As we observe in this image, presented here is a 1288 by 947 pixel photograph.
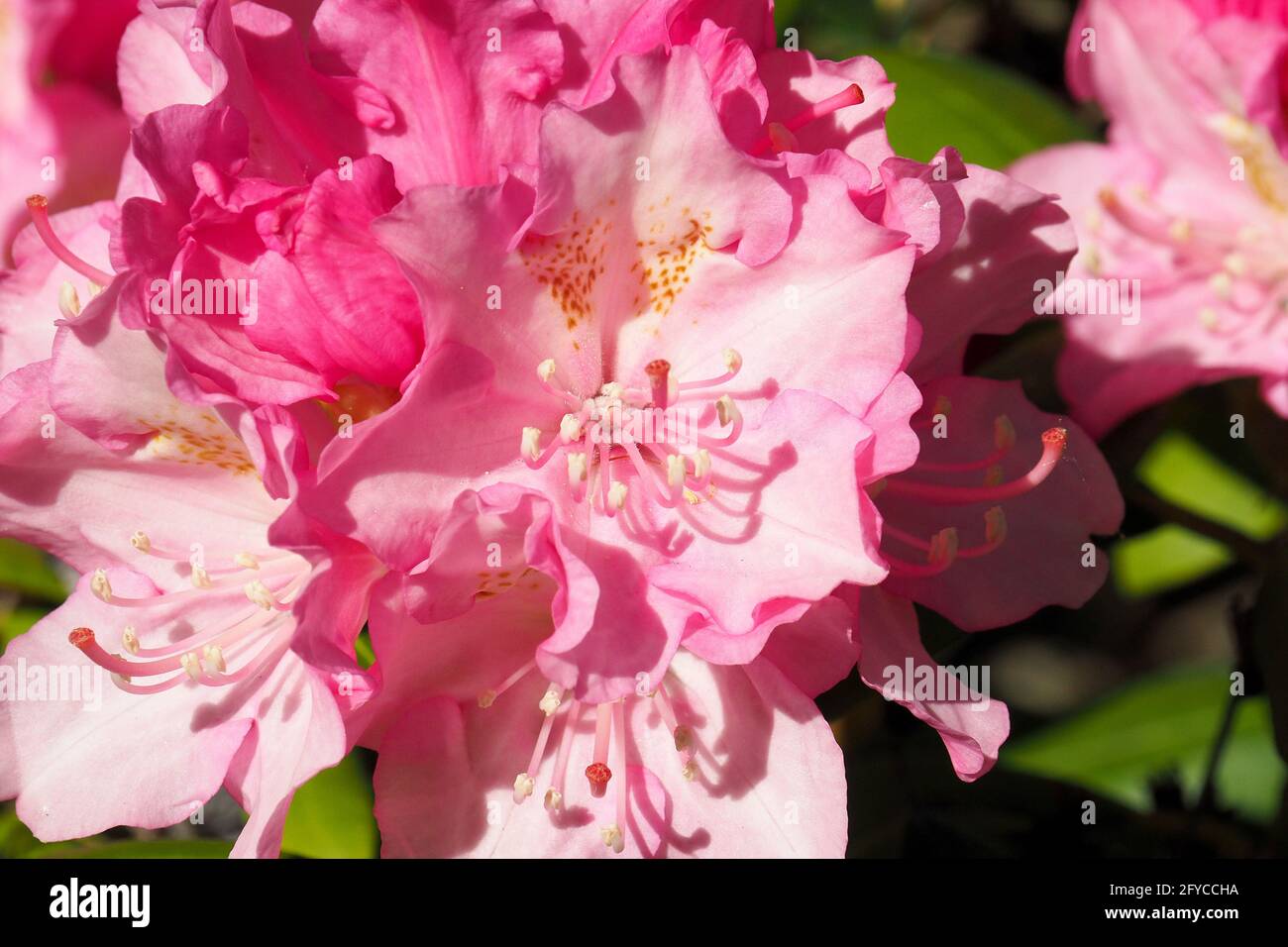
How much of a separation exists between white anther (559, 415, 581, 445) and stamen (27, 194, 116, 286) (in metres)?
0.29

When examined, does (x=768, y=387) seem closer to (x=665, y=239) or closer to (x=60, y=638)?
(x=665, y=239)

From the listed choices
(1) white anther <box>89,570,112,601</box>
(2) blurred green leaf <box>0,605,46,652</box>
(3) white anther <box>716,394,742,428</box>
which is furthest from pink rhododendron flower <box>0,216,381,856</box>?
(2) blurred green leaf <box>0,605,46,652</box>

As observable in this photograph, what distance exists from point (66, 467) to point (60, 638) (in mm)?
121

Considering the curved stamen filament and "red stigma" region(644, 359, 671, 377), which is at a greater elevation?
"red stigma" region(644, 359, 671, 377)

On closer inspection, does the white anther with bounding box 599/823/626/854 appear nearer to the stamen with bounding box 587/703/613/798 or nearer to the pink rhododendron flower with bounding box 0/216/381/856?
the stamen with bounding box 587/703/613/798

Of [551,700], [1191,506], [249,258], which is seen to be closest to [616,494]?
[551,700]

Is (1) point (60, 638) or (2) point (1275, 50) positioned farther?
(2) point (1275, 50)

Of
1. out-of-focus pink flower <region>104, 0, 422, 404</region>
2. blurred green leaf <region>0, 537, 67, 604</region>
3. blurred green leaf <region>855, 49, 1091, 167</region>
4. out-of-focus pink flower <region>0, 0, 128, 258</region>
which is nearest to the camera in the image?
out-of-focus pink flower <region>104, 0, 422, 404</region>

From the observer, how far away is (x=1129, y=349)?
1197 millimetres

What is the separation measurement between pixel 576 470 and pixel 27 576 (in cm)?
90

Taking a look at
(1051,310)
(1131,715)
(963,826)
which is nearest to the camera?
(1051,310)

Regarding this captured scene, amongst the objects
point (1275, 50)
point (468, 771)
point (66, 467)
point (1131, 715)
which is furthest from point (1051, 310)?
point (1131, 715)

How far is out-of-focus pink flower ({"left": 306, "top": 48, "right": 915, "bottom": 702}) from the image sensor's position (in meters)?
0.73

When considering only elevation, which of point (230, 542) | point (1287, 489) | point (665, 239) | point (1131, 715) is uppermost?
point (665, 239)
